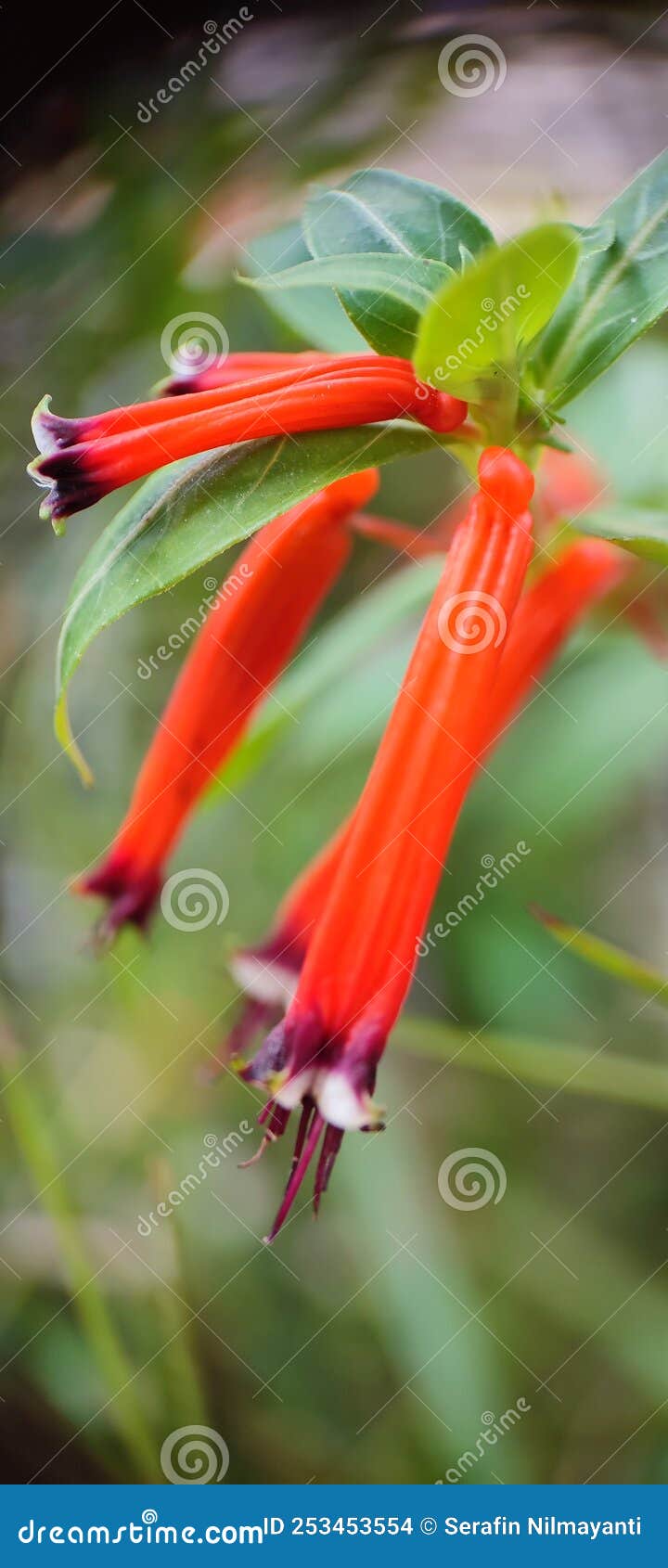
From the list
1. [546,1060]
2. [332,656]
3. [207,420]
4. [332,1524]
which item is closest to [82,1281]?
[332,1524]

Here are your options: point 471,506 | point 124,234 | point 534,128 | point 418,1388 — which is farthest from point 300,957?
point 534,128

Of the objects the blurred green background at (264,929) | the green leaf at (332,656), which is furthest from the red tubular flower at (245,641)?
the blurred green background at (264,929)

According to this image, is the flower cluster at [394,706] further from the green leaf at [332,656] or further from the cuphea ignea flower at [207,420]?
the green leaf at [332,656]

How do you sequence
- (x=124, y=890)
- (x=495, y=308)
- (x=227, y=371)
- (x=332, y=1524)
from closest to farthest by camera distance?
(x=495, y=308) → (x=227, y=371) → (x=124, y=890) → (x=332, y=1524)

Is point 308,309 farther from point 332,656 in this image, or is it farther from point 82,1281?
point 82,1281

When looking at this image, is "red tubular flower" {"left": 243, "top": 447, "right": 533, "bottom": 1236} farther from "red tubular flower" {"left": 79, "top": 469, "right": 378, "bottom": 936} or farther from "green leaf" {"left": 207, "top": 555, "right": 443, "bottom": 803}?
"green leaf" {"left": 207, "top": 555, "right": 443, "bottom": 803}

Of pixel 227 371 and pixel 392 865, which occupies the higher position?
pixel 227 371
